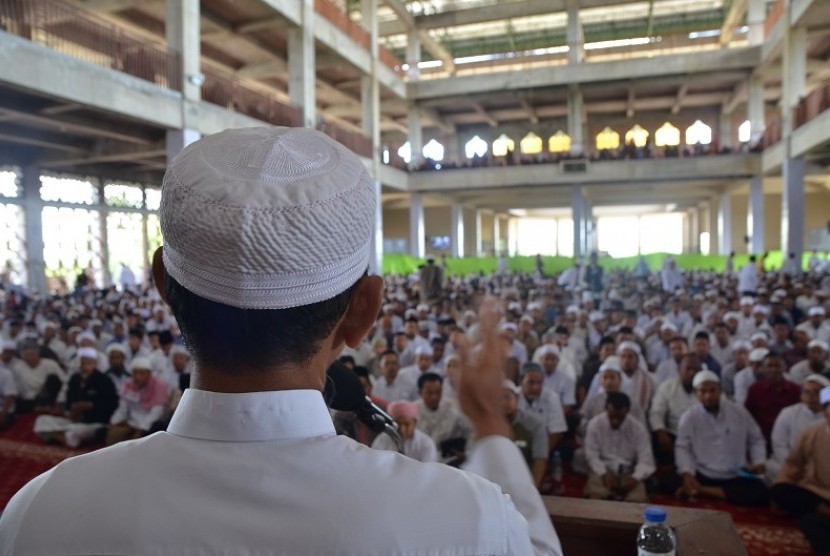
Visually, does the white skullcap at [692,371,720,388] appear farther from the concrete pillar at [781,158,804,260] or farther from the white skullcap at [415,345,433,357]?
the concrete pillar at [781,158,804,260]

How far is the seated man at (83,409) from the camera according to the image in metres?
5.20

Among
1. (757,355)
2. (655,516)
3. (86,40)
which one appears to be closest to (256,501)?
(655,516)

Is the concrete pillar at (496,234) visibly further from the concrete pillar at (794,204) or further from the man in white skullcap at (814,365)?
the man in white skullcap at (814,365)

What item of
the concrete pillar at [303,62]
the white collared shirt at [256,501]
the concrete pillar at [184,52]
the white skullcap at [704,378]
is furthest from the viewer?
the concrete pillar at [303,62]

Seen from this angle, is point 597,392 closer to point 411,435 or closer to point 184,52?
point 411,435

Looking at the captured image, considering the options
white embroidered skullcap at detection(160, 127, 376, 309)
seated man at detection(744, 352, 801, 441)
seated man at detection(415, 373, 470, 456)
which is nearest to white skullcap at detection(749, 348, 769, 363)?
seated man at detection(744, 352, 801, 441)

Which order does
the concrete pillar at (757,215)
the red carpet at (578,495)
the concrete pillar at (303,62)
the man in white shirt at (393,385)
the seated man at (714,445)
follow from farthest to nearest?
the concrete pillar at (757,215), the concrete pillar at (303,62), the man in white shirt at (393,385), the seated man at (714,445), the red carpet at (578,495)

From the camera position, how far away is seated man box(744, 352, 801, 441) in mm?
4605

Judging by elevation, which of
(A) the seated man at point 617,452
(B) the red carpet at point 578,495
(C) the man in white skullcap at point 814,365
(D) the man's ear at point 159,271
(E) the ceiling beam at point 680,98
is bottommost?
(B) the red carpet at point 578,495

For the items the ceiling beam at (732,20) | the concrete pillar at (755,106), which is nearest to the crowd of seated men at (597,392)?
the concrete pillar at (755,106)

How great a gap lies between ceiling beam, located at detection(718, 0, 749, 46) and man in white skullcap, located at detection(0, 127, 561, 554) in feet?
66.7

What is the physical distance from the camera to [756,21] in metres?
16.0

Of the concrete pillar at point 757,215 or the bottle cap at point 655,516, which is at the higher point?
the concrete pillar at point 757,215

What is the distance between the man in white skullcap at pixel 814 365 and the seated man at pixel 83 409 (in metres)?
5.93
